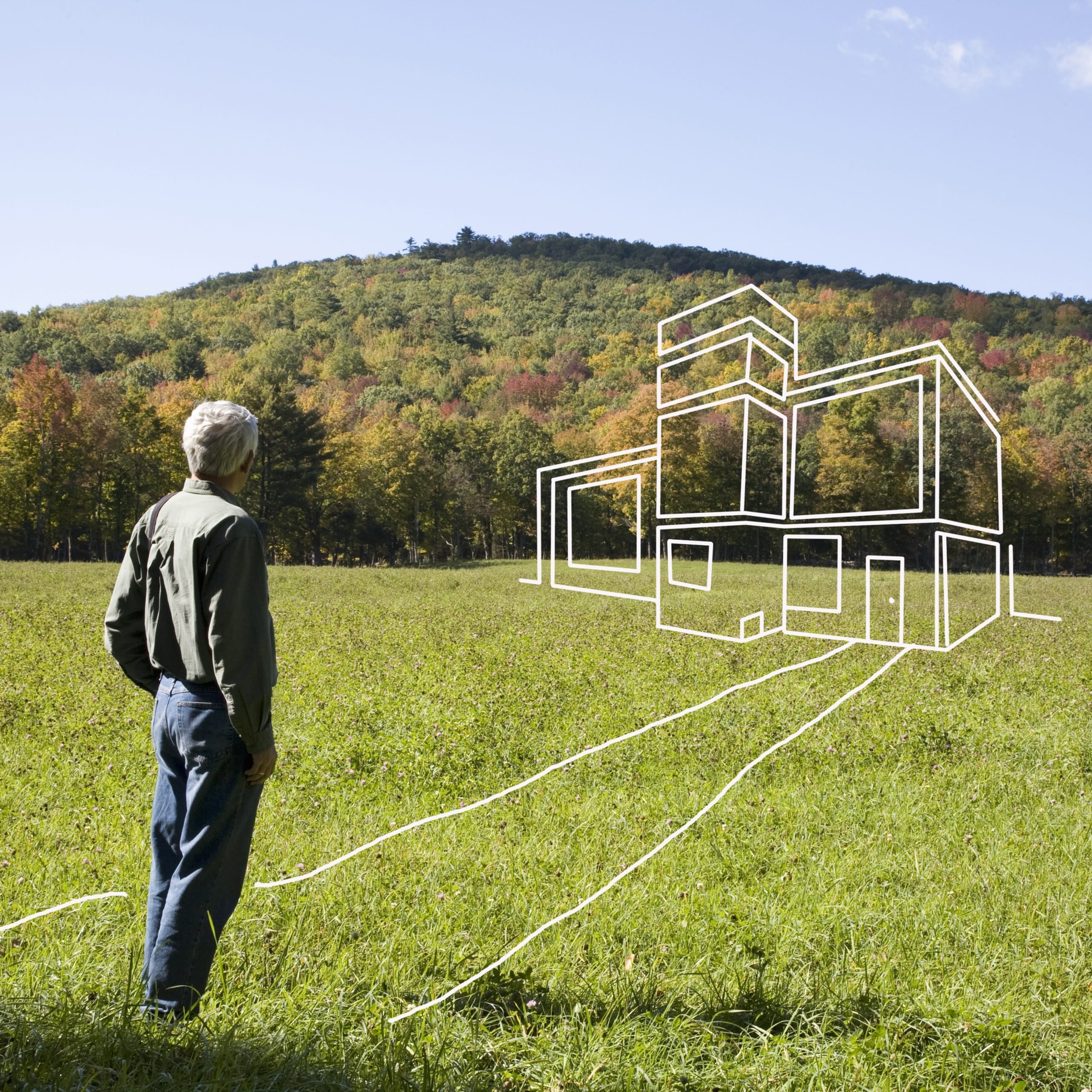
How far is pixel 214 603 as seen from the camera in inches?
112

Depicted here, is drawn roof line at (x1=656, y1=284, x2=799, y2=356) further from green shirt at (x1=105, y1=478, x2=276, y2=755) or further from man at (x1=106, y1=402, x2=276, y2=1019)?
green shirt at (x1=105, y1=478, x2=276, y2=755)

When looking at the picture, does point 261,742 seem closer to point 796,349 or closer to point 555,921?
point 555,921

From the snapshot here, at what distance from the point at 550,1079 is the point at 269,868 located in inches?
88.8

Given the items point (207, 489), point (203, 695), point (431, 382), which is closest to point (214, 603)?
point (203, 695)

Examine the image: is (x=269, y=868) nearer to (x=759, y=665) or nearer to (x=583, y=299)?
(x=759, y=665)

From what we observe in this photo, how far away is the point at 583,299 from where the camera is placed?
19.8 m

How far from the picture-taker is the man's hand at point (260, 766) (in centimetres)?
296

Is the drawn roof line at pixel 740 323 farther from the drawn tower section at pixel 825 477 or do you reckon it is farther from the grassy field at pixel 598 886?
the grassy field at pixel 598 886

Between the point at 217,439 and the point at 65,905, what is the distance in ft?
7.37

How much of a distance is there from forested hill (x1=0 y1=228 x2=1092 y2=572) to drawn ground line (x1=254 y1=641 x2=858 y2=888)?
240 cm

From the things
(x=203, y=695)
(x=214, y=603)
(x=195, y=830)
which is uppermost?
(x=214, y=603)

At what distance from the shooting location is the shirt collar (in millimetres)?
3062

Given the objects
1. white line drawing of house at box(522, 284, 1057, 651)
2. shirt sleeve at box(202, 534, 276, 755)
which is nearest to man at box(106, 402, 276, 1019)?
shirt sleeve at box(202, 534, 276, 755)

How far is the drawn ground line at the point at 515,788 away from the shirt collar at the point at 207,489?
190cm
